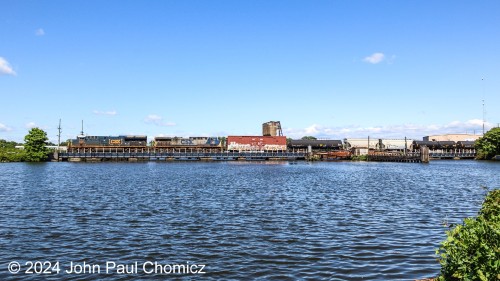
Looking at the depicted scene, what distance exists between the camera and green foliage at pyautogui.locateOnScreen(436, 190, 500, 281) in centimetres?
748

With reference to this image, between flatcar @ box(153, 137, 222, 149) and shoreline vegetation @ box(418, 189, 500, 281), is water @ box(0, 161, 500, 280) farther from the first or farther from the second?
flatcar @ box(153, 137, 222, 149)

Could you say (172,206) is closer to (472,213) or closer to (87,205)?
(87,205)

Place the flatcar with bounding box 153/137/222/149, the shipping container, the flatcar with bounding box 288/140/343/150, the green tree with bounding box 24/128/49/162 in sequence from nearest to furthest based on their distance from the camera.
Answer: the green tree with bounding box 24/128/49/162 → the flatcar with bounding box 153/137/222/149 → the shipping container → the flatcar with bounding box 288/140/343/150

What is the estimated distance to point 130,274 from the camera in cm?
1355

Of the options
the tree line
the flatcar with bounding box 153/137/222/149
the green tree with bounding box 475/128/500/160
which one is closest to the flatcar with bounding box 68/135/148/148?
the flatcar with bounding box 153/137/222/149

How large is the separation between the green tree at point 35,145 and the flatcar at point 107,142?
913 inches

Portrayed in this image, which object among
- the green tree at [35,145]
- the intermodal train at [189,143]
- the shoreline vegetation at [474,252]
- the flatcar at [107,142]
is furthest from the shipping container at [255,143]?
the shoreline vegetation at [474,252]

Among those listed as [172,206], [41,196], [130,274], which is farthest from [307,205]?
[41,196]

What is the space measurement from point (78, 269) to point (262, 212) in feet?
46.7

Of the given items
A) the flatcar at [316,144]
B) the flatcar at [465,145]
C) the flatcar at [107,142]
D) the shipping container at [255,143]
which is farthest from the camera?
the flatcar at [465,145]

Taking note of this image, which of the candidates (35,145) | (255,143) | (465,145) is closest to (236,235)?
(35,145)

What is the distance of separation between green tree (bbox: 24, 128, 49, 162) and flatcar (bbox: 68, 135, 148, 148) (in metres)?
23.2

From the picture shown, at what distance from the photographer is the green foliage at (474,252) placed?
7480 millimetres

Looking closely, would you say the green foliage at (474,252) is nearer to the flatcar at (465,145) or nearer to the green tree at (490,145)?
the green tree at (490,145)
